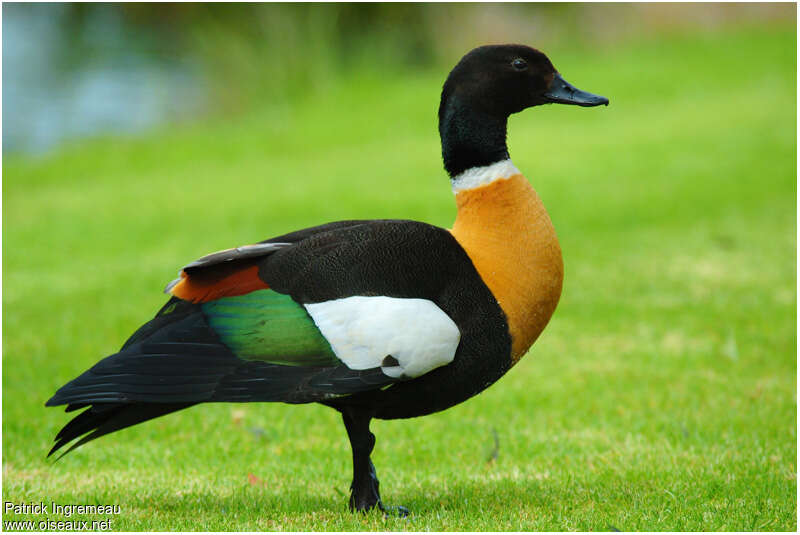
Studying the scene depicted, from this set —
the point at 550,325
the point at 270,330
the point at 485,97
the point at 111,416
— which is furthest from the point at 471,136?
the point at 550,325

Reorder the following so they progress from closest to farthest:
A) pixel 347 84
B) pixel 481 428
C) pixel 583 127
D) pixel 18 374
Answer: pixel 481 428 → pixel 18 374 → pixel 583 127 → pixel 347 84

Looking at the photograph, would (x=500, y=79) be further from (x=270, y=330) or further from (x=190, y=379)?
(x=190, y=379)

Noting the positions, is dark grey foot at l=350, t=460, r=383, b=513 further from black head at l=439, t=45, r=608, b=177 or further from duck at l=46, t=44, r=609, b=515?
black head at l=439, t=45, r=608, b=177

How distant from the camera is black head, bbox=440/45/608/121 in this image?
12.9ft

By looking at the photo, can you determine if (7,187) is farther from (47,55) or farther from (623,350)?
(623,350)

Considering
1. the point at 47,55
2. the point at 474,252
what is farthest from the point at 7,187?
the point at 474,252

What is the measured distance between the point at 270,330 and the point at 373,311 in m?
0.38

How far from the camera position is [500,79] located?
3945mm

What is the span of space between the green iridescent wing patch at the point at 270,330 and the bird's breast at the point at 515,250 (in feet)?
2.12

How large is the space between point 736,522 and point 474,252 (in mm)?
1391

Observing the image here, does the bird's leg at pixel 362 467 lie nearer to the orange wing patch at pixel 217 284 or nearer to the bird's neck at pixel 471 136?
the orange wing patch at pixel 217 284

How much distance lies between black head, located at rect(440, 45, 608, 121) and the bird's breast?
0.30 metres

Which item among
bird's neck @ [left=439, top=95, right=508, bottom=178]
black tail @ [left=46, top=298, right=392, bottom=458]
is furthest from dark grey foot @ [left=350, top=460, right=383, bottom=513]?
bird's neck @ [left=439, top=95, right=508, bottom=178]

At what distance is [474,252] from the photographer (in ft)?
12.5
